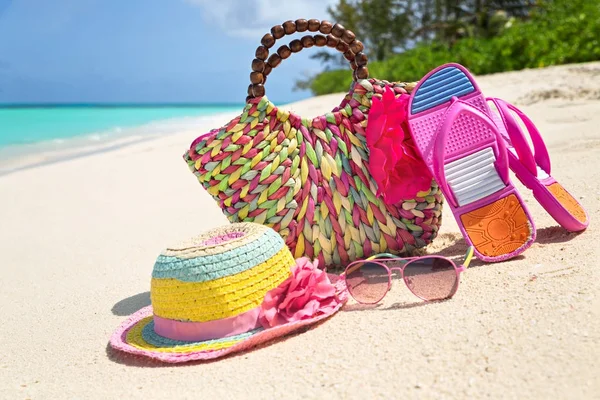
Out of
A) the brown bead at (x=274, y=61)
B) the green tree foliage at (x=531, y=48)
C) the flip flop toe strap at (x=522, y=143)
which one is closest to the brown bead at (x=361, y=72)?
the brown bead at (x=274, y=61)

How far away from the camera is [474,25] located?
67.6 ft

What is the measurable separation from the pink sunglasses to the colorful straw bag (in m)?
0.29

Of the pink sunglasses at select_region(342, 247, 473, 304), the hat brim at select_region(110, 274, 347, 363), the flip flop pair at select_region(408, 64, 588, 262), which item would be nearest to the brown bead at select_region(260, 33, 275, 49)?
the flip flop pair at select_region(408, 64, 588, 262)

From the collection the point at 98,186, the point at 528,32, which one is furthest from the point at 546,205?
the point at 528,32

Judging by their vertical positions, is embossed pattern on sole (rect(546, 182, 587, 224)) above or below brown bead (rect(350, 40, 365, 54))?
below

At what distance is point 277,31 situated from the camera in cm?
236

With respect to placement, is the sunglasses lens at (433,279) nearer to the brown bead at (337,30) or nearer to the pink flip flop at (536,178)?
the pink flip flop at (536,178)

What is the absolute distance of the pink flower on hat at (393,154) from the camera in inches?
89.2

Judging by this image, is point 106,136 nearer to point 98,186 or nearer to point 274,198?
point 98,186

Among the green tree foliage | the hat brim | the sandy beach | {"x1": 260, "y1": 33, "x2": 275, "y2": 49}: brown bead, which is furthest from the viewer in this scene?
the green tree foliage

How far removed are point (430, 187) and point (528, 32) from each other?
933 cm

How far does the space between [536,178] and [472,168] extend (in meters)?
0.32

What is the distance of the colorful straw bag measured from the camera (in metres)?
2.29

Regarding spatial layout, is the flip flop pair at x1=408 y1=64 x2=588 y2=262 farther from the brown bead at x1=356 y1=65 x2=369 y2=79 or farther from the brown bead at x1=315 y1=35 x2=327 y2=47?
the brown bead at x1=315 y1=35 x2=327 y2=47
